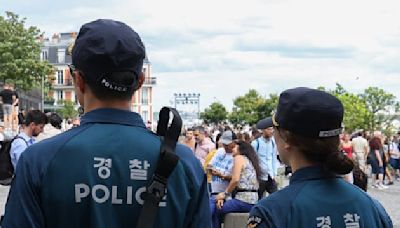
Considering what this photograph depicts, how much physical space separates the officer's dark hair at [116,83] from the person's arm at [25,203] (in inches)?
13.8

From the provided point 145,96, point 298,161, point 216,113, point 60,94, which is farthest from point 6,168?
point 145,96

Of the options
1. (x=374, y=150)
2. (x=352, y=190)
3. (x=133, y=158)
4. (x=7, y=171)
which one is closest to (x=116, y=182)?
(x=133, y=158)

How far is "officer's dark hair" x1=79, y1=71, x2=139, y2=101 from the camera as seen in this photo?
2.53 meters

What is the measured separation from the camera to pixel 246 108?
327 ft

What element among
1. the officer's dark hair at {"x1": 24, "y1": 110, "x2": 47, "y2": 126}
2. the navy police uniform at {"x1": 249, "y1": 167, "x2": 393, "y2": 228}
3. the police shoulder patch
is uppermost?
the navy police uniform at {"x1": 249, "y1": 167, "x2": 393, "y2": 228}

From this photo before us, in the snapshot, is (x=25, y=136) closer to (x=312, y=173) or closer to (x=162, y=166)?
(x=312, y=173)

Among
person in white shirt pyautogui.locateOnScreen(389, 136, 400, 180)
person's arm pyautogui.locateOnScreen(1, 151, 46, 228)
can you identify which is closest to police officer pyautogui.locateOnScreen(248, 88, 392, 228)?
person's arm pyautogui.locateOnScreen(1, 151, 46, 228)

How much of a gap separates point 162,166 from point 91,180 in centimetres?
25

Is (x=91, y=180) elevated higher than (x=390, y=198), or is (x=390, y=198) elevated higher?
(x=91, y=180)

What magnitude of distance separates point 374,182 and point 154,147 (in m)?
21.5

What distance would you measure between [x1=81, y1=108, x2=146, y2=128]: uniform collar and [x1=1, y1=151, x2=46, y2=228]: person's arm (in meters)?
0.27

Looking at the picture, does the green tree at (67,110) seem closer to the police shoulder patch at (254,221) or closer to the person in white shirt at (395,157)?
the person in white shirt at (395,157)

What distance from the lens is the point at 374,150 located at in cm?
2195

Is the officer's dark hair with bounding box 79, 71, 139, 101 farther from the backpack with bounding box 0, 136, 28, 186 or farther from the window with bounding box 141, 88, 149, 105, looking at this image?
the window with bounding box 141, 88, 149, 105
